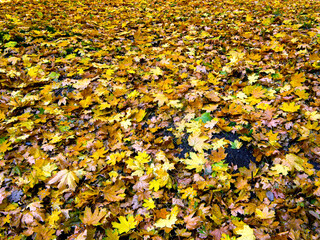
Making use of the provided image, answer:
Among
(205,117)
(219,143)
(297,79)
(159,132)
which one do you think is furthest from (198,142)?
(297,79)

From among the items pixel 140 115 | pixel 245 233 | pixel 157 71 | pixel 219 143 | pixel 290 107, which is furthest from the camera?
pixel 157 71

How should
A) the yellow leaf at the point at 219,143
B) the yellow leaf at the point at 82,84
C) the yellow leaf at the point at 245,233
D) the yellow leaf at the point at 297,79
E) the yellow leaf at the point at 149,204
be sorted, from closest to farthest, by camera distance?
the yellow leaf at the point at 245,233 → the yellow leaf at the point at 149,204 → the yellow leaf at the point at 219,143 → the yellow leaf at the point at 297,79 → the yellow leaf at the point at 82,84

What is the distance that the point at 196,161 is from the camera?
7.16 ft

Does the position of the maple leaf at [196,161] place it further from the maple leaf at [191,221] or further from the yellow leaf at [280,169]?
the yellow leaf at [280,169]

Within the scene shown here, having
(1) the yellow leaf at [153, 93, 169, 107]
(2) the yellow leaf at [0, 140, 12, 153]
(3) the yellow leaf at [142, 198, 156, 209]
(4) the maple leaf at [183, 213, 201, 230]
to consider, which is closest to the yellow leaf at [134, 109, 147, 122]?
(1) the yellow leaf at [153, 93, 169, 107]

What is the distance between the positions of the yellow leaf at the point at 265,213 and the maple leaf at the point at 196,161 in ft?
2.08

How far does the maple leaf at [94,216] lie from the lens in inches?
71.0

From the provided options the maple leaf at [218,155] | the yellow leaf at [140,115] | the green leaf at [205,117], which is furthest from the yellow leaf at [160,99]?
the maple leaf at [218,155]

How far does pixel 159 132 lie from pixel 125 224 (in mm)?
1131

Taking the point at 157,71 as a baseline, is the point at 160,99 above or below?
below

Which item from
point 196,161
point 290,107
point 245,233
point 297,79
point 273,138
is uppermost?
point 297,79

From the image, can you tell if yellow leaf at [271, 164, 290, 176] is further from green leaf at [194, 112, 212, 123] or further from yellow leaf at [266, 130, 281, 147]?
green leaf at [194, 112, 212, 123]

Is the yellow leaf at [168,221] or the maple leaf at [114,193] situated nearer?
the yellow leaf at [168,221]

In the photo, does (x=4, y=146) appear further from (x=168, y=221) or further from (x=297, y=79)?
(x=297, y=79)
